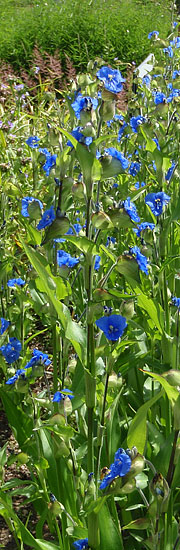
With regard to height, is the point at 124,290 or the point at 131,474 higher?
the point at 124,290

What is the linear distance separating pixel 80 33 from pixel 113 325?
7.46m

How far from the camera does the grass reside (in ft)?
25.0

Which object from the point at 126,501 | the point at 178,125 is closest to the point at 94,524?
the point at 126,501

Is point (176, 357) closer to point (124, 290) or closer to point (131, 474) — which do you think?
point (131, 474)

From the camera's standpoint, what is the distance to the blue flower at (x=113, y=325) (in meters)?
1.08

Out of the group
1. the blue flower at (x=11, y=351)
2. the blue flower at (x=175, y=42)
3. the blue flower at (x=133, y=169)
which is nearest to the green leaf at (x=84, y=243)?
the blue flower at (x=11, y=351)

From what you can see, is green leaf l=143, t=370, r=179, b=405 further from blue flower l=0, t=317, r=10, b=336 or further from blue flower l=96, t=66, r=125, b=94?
blue flower l=0, t=317, r=10, b=336

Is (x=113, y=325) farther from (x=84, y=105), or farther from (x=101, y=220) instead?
(x=84, y=105)

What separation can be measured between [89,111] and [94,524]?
709 millimetres

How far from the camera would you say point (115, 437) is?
1.50 m

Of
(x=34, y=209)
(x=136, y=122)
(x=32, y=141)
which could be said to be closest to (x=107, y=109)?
(x=34, y=209)

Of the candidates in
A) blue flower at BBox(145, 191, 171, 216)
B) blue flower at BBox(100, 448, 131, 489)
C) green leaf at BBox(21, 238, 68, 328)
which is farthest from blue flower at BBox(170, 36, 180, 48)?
blue flower at BBox(100, 448, 131, 489)

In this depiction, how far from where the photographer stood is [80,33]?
787 centimetres

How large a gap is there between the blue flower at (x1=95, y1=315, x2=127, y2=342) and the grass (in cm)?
627
